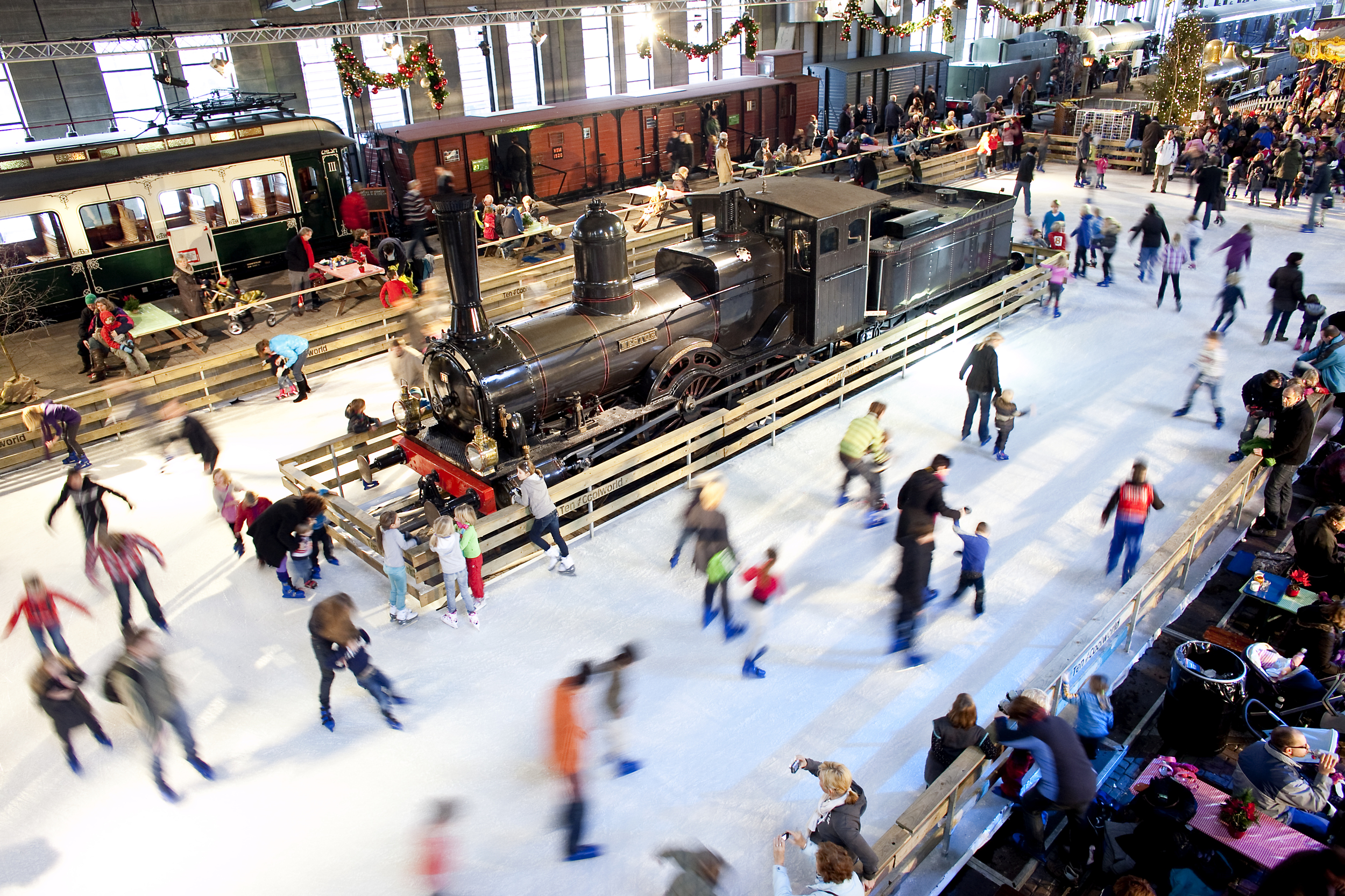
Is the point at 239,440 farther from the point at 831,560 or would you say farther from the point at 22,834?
the point at 831,560

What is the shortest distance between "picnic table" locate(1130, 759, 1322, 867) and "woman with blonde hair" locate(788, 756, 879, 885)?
7.49 ft

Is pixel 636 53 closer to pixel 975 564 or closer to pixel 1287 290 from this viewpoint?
pixel 1287 290

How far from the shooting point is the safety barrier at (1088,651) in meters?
5.38

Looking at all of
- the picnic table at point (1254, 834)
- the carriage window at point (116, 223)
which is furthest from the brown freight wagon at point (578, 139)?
the picnic table at point (1254, 834)

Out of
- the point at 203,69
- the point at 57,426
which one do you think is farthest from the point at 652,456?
the point at 203,69

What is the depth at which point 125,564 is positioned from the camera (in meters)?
7.89

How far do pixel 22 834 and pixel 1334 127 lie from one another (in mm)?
29214

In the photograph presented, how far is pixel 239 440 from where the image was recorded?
11.8 m

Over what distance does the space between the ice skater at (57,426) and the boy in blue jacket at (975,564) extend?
10263 mm

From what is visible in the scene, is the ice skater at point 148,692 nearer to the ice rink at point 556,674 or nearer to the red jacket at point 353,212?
the ice rink at point 556,674

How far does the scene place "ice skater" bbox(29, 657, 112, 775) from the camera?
20.5ft

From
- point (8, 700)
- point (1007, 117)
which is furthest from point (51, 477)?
point (1007, 117)

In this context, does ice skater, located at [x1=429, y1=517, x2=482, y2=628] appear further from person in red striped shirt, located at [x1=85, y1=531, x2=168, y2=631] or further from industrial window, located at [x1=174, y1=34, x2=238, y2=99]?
industrial window, located at [x1=174, y1=34, x2=238, y2=99]

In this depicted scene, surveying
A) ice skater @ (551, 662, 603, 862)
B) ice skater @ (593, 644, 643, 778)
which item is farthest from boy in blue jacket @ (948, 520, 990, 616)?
ice skater @ (551, 662, 603, 862)
